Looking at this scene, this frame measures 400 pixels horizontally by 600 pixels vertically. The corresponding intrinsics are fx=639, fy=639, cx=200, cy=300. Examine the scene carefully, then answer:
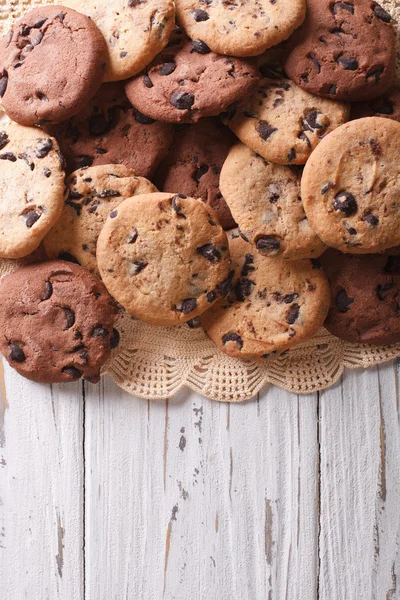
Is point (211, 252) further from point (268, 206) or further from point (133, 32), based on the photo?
point (133, 32)

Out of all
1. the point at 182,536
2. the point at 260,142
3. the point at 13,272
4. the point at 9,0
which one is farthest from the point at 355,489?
the point at 9,0

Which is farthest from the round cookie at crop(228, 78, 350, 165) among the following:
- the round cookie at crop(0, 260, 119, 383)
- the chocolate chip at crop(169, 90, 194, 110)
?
the round cookie at crop(0, 260, 119, 383)

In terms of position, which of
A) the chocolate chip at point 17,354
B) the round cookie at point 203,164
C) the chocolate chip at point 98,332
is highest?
the round cookie at point 203,164

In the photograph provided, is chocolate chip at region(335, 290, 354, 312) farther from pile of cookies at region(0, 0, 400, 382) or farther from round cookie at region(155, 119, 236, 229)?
round cookie at region(155, 119, 236, 229)

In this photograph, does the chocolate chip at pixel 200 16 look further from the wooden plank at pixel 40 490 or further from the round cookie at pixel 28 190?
the wooden plank at pixel 40 490

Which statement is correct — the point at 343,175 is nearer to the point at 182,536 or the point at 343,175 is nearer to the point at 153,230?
the point at 153,230

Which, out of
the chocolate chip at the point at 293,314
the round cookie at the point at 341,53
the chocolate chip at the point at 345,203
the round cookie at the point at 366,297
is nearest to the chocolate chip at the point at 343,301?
the round cookie at the point at 366,297

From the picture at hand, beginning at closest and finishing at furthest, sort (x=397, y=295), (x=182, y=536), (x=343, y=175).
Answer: (x=343, y=175) < (x=397, y=295) < (x=182, y=536)

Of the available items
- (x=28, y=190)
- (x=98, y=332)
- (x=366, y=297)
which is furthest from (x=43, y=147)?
(x=366, y=297)
